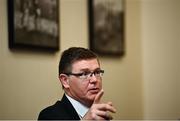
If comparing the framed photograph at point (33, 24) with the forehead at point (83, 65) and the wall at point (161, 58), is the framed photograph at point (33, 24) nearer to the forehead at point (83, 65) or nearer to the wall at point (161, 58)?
the forehead at point (83, 65)

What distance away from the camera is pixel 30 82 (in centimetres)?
274

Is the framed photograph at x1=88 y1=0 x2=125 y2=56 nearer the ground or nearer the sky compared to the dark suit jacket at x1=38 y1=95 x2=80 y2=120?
nearer the sky

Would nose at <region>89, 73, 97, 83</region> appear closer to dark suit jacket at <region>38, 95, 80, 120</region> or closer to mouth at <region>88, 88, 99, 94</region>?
mouth at <region>88, 88, 99, 94</region>

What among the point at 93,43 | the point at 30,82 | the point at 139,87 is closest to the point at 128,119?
the point at 139,87

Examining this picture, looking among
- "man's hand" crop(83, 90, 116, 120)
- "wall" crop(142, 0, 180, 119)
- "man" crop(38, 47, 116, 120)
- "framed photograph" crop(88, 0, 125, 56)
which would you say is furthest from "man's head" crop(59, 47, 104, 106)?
"wall" crop(142, 0, 180, 119)

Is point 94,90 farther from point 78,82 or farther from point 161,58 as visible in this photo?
point 161,58

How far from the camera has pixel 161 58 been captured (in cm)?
438

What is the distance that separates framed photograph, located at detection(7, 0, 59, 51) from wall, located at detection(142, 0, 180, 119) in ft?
5.42

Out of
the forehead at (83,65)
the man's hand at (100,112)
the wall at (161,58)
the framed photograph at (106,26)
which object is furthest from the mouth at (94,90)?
the wall at (161,58)

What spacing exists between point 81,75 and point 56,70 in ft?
2.78

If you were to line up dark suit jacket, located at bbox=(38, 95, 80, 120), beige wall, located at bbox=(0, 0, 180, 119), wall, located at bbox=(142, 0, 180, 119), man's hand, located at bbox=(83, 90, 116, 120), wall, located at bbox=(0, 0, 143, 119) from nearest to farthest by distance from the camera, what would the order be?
man's hand, located at bbox=(83, 90, 116, 120)
dark suit jacket, located at bbox=(38, 95, 80, 120)
wall, located at bbox=(0, 0, 143, 119)
beige wall, located at bbox=(0, 0, 180, 119)
wall, located at bbox=(142, 0, 180, 119)

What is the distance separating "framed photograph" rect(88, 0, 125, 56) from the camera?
3529 mm

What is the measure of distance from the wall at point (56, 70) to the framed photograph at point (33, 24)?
52mm

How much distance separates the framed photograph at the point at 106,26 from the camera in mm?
3529
